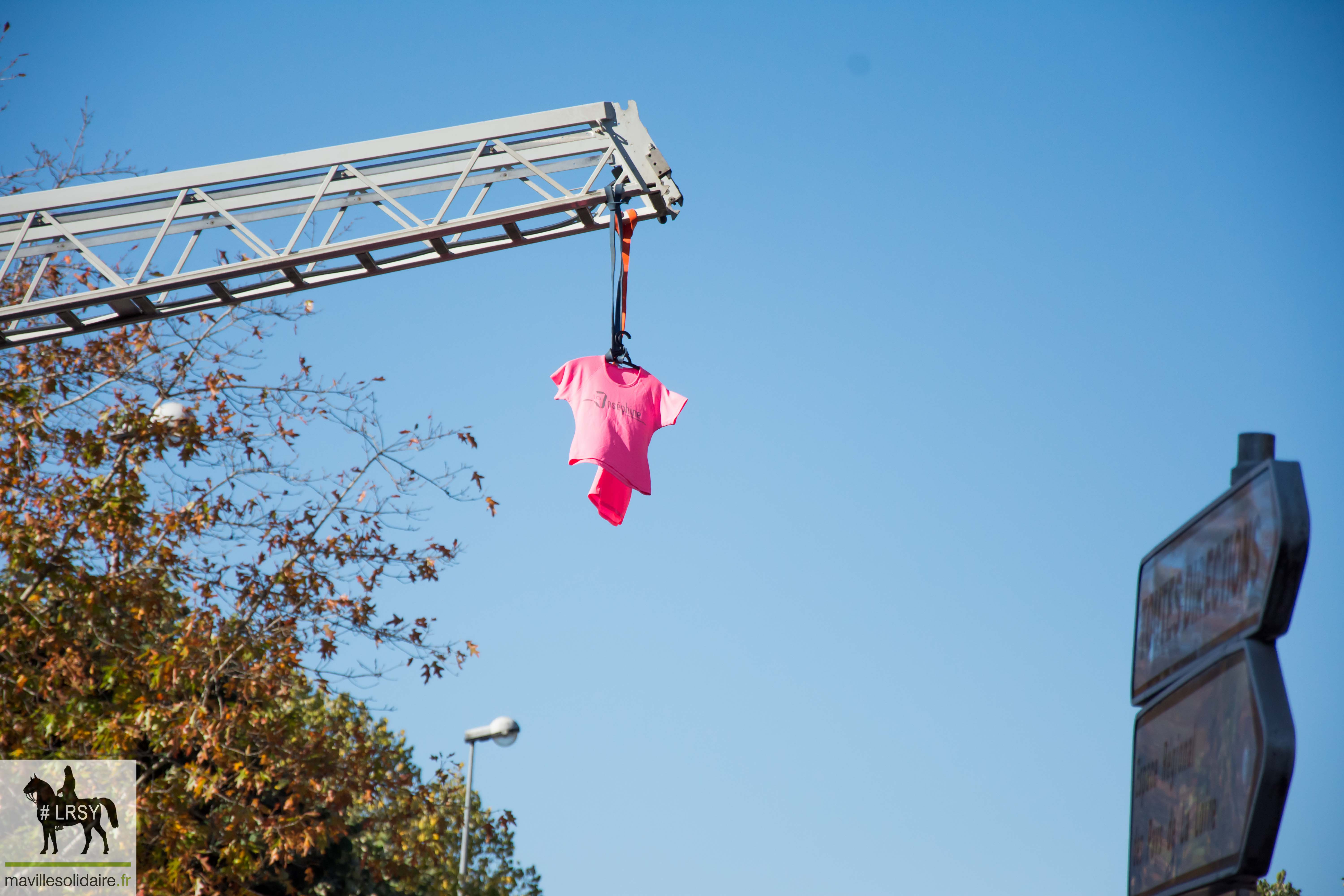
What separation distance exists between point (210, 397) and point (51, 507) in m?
2.01

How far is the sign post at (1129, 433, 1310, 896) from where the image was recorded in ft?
5.89

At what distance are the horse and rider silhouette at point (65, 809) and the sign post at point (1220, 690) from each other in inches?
386

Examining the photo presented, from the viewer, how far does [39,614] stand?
1012 cm

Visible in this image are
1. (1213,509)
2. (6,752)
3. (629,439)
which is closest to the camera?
(1213,509)

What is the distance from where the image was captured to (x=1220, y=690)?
6.44 feet

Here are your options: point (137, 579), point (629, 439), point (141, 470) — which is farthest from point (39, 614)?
point (629, 439)

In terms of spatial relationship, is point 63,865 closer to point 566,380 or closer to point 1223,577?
point 566,380

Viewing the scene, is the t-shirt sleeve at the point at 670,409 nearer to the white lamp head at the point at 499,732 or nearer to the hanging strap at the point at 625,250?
the hanging strap at the point at 625,250

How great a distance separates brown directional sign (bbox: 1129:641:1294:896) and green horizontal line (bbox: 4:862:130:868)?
9.76 metres

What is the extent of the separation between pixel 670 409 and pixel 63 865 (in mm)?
6750

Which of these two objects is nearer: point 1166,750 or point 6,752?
point 1166,750

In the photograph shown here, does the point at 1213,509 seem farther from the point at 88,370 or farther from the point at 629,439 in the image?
the point at 88,370

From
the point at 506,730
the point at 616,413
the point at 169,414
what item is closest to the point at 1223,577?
the point at 616,413

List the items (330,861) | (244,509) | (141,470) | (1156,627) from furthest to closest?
(330,861) → (244,509) → (141,470) → (1156,627)
